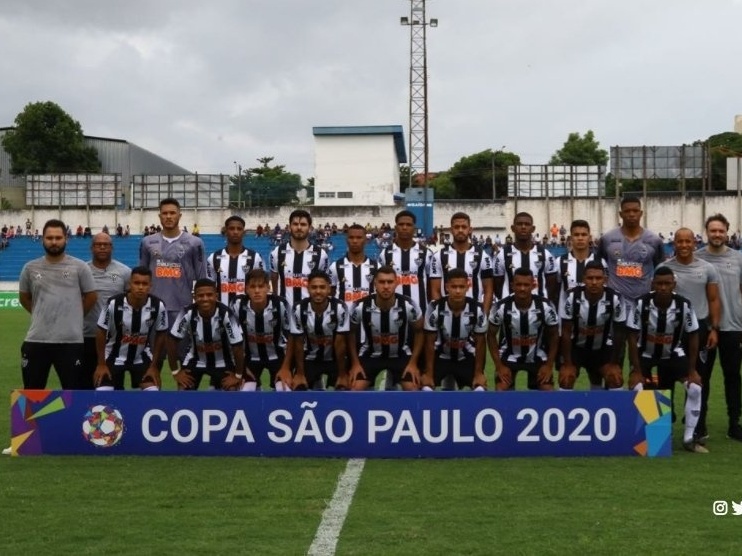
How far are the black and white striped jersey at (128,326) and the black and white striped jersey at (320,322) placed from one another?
3.78 feet

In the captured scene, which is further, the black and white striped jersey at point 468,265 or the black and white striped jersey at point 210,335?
the black and white striped jersey at point 468,265

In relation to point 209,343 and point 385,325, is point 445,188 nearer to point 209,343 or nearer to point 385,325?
point 385,325

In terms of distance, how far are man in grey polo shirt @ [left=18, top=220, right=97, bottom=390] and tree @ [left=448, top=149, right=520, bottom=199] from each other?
60.5m

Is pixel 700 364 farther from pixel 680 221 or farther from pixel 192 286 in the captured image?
pixel 680 221

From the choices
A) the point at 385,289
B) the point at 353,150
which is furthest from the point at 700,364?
the point at 353,150

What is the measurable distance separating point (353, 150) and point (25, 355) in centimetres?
4643

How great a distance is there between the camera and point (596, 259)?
8977 mm

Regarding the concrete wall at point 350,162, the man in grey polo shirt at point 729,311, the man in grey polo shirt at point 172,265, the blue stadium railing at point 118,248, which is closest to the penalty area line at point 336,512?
the man in grey polo shirt at point 172,265

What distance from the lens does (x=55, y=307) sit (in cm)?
783

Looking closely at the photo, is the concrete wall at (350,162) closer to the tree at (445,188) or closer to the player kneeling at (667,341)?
the tree at (445,188)

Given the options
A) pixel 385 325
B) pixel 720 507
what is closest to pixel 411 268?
pixel 385 325

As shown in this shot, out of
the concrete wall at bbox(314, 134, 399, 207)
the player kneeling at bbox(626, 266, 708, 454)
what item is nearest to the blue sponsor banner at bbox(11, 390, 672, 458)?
the player kneeling at bbox(626, 266, 708, 454)

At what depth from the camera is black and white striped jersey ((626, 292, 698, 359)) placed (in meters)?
7.95

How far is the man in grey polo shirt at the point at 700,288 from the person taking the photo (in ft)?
26.7
